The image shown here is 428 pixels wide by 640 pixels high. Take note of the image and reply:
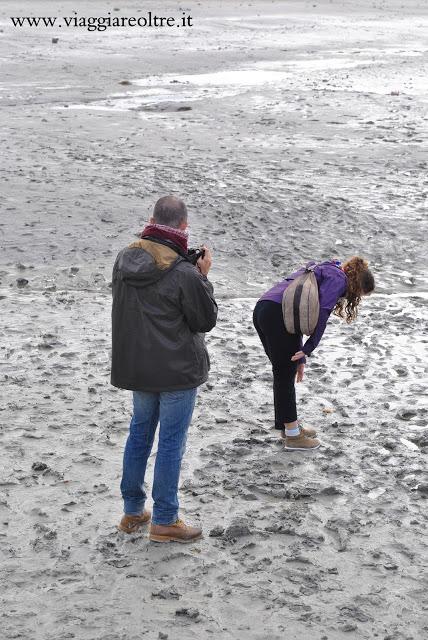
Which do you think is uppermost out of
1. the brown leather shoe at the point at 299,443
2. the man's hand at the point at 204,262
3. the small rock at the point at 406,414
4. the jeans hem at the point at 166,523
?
the man's hand at the point at 204,262

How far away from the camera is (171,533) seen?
5.59m

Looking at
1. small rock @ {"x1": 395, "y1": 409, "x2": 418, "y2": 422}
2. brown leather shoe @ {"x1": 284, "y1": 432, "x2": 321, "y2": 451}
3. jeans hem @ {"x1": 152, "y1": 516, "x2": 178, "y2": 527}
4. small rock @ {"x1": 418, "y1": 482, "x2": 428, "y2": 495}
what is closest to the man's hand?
jeans hem @ {"x1": 152, "y1": 516, "x2": 178, "y2": 527}

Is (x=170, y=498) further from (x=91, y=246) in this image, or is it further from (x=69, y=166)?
(x=69, y=166)

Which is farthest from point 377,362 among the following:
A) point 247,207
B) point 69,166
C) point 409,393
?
point 69,166

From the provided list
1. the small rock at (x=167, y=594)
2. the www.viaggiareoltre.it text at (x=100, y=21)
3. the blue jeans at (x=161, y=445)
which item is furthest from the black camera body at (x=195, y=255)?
the www.viaggiareoltre.it text at (x=100, y=21)

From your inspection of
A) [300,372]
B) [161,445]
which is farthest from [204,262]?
[300,372]

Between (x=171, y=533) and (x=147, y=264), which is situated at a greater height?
(x=147, y=264)

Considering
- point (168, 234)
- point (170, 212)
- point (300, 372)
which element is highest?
point (170, 212)

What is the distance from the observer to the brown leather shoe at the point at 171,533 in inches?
220

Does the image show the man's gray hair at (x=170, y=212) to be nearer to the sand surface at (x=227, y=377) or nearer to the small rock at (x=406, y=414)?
the sand surface at (x=227, y=377)

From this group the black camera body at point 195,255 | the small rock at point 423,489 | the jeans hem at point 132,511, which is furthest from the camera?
the small rock at point 423,489

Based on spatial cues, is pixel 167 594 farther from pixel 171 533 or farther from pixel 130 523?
pixel 130 523

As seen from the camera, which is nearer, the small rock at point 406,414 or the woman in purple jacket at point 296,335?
the woman in purple jacket at point 296,335

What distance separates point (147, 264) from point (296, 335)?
6.15 feet
